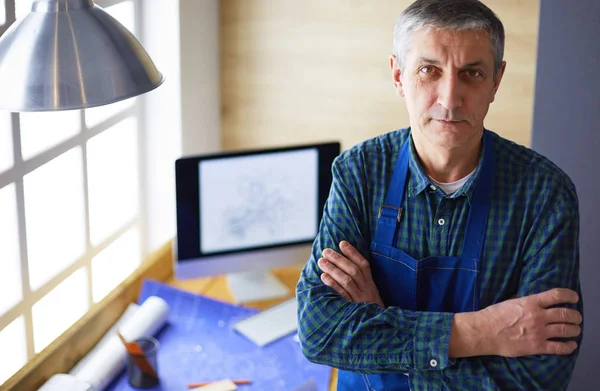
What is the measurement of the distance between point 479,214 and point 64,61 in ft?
3.06

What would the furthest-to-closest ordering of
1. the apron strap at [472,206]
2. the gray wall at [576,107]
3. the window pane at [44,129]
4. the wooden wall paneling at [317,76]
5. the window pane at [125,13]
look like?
1. the wooden wall paneling at [317,76]
2. the window pane at [125,13]
3. the gray wall at [576,107]
4. the window pane at [44,129]
5. the apron strap at [472,206]

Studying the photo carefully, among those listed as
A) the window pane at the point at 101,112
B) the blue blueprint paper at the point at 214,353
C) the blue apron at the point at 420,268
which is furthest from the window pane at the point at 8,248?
the blue apron at the point at 420,268

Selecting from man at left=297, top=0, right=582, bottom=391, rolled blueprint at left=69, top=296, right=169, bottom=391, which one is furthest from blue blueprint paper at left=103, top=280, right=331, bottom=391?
man at left=297, top=0, right=582, bottom=391

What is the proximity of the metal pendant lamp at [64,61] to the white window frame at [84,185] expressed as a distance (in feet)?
2.60

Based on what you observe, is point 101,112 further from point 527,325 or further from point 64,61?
point 527,325

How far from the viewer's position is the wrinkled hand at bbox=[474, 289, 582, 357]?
67.3 inches

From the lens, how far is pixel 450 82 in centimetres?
171

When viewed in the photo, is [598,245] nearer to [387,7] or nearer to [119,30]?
[387,7]

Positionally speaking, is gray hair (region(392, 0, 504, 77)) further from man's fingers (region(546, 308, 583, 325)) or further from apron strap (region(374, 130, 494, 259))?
man's fingers (region(546, 308, 583, 325))

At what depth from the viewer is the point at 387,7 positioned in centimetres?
300

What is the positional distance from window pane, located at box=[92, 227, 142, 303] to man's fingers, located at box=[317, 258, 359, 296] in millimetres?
1230

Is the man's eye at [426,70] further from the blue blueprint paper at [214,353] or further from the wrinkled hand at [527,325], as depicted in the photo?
the blue blueprint paper at [214,353]

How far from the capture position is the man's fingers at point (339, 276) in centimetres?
181

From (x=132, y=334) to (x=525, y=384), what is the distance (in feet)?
4.08
